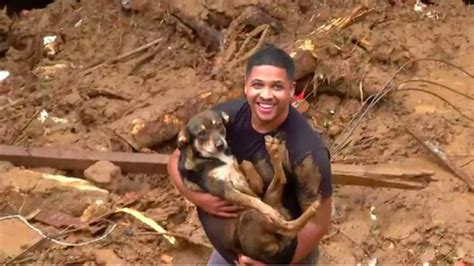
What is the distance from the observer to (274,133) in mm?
3115

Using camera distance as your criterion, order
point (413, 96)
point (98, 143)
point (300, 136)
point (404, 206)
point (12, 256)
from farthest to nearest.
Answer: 1. point (413, 96)
2. point (98, 143)
3. point (404, 206)
4. point (12, 256)
5. point (300, 136)

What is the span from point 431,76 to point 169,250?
2.27m

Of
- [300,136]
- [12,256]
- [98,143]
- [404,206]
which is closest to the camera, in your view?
[300,136]

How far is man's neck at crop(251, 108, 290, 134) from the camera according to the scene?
3.10m

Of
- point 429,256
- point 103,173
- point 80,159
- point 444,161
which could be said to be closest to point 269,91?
point 429,256

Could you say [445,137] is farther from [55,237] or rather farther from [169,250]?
[55,237]

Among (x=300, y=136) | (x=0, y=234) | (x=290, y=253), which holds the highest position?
(x=300, y=136)

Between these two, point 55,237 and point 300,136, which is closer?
point 300,136

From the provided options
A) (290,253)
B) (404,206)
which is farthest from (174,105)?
(290,253)

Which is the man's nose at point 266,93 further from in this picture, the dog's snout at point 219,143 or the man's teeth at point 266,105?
the dog's snout at point 219,143

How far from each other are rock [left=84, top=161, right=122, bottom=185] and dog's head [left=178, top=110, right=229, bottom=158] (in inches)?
68.5

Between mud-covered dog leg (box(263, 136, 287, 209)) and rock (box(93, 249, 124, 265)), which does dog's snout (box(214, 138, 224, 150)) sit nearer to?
mud-covered dog leg (box(263, 136, 287, 209))

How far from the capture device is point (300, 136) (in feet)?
10.1

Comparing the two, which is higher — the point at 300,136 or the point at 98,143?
the point at 300,136
